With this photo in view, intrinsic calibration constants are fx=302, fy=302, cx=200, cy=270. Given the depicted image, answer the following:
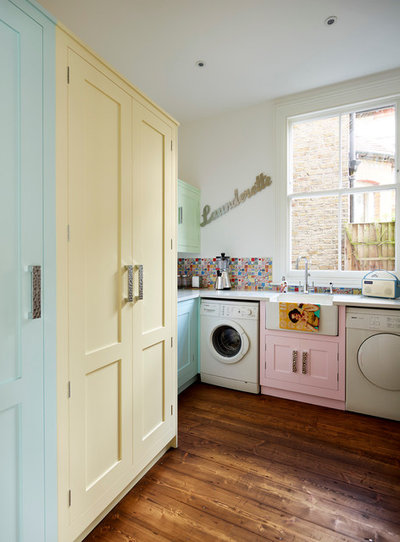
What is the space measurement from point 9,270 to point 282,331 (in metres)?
2.34

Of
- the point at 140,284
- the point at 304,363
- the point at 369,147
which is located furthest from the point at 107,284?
the point at 369,147

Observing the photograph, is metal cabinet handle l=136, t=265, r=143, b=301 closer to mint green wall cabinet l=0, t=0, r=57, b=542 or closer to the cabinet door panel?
mint green wall cabinet l=0, t=0, r=57, b=542

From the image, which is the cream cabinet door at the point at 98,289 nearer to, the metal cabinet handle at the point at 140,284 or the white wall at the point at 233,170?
the metal cabinet handle at the point at 140,284

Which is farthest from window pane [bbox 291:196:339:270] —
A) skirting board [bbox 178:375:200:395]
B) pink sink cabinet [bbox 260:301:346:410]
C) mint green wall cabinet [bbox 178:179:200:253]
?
skirting board [bbox 178:375:200:395]

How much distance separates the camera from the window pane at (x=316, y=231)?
3217mm

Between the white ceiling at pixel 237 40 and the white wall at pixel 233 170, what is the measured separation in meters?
0.43

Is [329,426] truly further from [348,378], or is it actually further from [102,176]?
[102,176]

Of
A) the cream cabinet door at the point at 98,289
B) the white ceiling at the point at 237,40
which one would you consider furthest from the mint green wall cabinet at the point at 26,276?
the white ceiling at the point at 237,40

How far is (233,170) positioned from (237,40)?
138 centimetres

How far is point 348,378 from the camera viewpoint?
8.35 feet

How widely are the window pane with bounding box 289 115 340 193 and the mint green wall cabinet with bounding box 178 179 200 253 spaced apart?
1122mm

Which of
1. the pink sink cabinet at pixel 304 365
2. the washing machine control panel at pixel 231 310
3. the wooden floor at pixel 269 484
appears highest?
the washing machine control panel at pixel 231 310

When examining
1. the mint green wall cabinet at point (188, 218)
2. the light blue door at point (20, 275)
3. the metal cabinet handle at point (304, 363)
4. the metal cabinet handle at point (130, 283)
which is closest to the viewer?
the light blue door at point (20, 275)

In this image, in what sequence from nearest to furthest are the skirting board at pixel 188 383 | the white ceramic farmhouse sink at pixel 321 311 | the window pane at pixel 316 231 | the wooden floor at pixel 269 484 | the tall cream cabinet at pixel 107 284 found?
the tall cream cabinet at pixel 107 284 → the wooden floor at pixel 269 484 → the white ceramic farmhouse sink at pixel 321 311 → the skirting board at pixel 188 383 → the window pane at pixel 316 231
